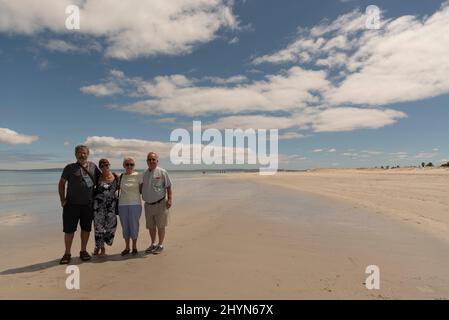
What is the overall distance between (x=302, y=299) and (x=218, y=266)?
2006mm

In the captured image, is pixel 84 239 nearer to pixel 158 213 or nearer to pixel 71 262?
pixel 71 262

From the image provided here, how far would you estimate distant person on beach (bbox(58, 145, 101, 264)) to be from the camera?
267 inches

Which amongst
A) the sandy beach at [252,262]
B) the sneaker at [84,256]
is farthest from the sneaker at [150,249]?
the sneaker at [84,256]

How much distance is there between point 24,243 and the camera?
867 centimetres

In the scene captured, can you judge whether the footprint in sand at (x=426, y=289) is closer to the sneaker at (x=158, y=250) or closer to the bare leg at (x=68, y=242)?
the sneaker at (x=158, y=250)

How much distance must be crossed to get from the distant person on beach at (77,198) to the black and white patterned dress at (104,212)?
0.17 m

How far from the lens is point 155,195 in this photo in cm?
744

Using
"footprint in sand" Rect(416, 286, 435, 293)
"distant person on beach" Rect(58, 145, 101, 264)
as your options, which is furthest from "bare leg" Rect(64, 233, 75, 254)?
"footprint in sand" Rect(416, 286, 435, 293)

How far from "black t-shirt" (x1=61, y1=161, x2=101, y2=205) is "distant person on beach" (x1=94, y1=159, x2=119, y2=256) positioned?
0.87 feet

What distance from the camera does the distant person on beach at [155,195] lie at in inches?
292

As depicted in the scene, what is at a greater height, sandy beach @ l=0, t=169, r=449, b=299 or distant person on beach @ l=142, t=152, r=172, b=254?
distant person on beach @ l=142, t=152, r=172, b=254

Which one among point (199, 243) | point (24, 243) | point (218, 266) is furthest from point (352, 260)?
point (24, 243)

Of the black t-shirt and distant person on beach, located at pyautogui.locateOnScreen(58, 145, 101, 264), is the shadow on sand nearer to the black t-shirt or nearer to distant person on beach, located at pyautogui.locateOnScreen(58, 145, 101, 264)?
distant person on beach, located at pyautogui.locateOnScreen(58, 145, 101, 264)
